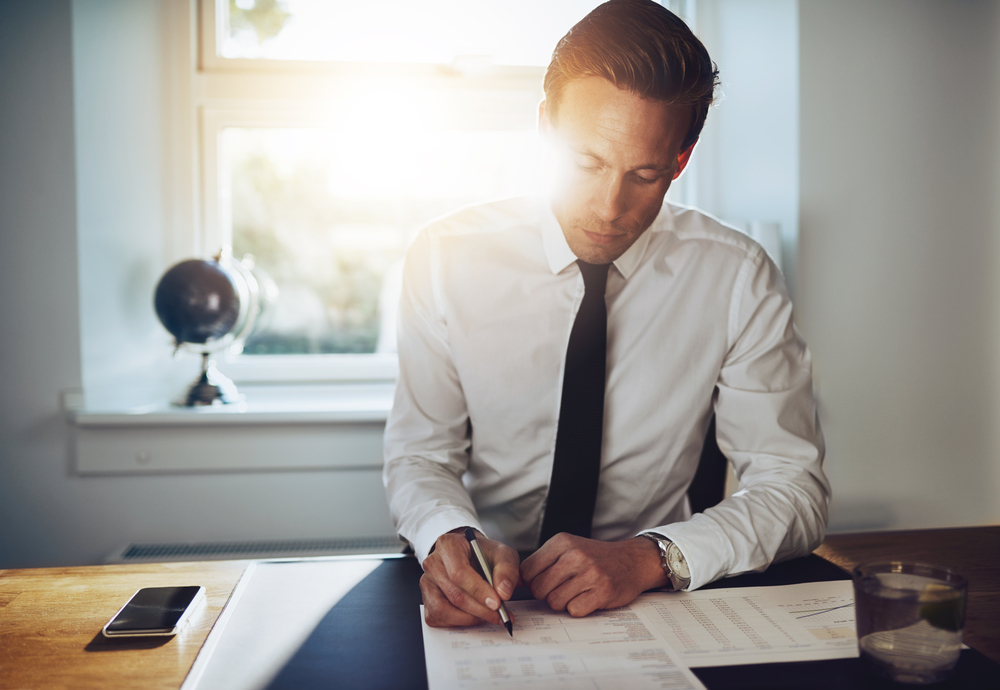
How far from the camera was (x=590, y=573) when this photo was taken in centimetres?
81

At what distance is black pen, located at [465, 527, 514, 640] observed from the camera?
74cm

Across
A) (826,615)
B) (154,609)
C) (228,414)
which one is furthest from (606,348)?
(228,414)

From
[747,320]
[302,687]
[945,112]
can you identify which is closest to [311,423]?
[747,320]

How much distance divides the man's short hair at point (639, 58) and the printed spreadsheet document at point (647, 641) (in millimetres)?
715

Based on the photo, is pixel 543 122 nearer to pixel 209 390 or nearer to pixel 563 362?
pixel 563 362

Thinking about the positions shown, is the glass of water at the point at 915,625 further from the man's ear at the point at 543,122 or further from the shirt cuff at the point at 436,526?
the man's ear at the point at 543,122

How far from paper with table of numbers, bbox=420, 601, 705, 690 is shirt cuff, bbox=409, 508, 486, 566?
19 cm

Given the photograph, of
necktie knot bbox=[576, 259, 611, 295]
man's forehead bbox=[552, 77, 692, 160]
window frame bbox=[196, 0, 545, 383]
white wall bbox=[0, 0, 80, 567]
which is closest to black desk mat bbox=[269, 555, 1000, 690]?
necktie knot bbox=[576, 259, 611, 295]

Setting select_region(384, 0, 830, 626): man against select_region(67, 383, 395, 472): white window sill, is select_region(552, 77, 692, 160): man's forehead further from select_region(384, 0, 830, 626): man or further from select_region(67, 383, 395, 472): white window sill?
select_region(67, 383, 395, 472): white window sill

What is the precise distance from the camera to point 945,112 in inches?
67.2

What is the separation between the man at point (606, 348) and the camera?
106 centimetres

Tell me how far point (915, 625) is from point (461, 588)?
0.44 meters

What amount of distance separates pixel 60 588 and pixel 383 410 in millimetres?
1084

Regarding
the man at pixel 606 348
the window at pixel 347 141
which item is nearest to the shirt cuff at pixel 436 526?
the man at pixel 606 348
